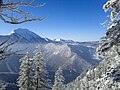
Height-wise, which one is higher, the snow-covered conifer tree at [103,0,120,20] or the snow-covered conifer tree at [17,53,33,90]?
the snow-covered conifer tree at [17,53,33,90]

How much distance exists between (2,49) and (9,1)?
2.77 ft

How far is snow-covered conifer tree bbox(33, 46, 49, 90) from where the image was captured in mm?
38344

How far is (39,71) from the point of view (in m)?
39.0

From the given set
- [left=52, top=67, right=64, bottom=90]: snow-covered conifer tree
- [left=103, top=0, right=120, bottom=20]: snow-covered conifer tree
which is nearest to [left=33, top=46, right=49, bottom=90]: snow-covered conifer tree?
[left=52, top=67, right=64, bottom=90]: snow-covered conifer tree

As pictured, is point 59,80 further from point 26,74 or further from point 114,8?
point 114,8

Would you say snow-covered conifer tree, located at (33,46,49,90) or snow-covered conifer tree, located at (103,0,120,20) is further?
snow-covered conifer tree, located at (33,46,49,90)

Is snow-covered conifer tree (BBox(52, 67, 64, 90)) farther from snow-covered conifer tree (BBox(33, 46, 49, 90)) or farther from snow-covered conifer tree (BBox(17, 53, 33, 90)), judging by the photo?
snow-covered conifer tree (BBox(17, 53, 33, 90))

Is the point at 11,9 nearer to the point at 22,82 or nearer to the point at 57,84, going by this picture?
the point at 22,82

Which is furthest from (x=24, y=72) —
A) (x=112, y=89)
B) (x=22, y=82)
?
(x=112, y=89)

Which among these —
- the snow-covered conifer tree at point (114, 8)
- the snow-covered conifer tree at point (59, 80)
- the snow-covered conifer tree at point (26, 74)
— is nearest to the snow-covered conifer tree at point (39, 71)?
→ the snow-covered conifer tree at point (26, 74)

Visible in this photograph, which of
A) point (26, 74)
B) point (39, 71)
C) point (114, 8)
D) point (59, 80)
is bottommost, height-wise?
point (114, 8)

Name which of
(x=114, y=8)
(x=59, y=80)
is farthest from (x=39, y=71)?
(x=114, y=8)

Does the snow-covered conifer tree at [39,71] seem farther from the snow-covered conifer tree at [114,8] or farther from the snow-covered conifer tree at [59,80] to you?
the snow-covered conifer tree at [114,8]

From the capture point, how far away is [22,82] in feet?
124
